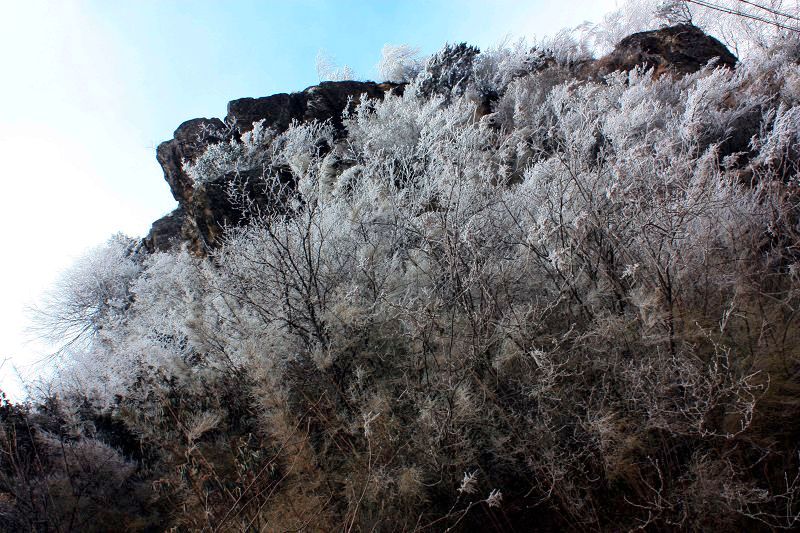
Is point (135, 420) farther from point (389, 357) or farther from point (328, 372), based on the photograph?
point (389, 357)

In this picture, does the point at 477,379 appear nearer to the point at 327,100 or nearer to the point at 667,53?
the point at 327,100

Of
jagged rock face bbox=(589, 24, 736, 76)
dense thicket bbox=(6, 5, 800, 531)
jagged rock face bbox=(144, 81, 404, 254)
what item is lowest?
dense thicket bbox=(6, 5, 800, 531)

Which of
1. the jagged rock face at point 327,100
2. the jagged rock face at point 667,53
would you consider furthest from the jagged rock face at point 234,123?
the jagged rock face at point 667,53

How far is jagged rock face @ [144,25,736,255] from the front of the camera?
13250 millimetres

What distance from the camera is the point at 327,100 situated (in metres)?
15.1

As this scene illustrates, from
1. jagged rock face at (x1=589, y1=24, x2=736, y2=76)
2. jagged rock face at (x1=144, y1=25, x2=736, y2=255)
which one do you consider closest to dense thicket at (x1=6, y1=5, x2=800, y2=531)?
jagged rock face at (x1=144, y1=25, x2=736, y2=255)

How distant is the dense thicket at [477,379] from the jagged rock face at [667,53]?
6394mm

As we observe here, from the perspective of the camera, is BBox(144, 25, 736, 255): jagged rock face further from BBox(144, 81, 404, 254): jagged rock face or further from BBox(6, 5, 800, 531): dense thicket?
BBox(6, 5, 800, 531): dense thicket

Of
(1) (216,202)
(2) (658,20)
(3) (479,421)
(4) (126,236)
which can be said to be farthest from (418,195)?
(2) (658,20)

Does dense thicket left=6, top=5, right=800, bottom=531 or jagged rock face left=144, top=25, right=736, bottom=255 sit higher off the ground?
jagged rock face left=144, top=25, right=736, bottom=255

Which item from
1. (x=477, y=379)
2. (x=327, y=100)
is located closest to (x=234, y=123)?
(x=327, y=100)

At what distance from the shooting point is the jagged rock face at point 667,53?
43.6ft

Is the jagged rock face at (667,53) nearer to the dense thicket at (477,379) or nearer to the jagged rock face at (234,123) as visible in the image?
the dense thicket at (477,379)

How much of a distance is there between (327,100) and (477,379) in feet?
42.2
